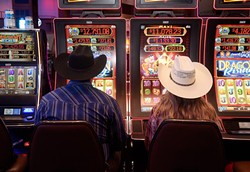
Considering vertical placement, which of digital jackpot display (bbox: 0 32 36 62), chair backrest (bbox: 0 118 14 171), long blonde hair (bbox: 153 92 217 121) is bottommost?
chair backrest (bbox: 0 118 14 171)

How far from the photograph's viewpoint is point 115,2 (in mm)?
3373

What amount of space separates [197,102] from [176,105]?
16 cm

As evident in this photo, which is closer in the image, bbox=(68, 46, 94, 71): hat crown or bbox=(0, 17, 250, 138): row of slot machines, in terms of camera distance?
bbox=(68, 46, 94, 71): hat crown

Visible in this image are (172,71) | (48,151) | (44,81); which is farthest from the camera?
(44,81)

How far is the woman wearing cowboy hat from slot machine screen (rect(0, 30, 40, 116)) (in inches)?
57.1

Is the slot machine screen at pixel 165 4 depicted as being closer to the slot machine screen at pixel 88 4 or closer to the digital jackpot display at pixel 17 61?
the slot machine screen at pixel 88 4

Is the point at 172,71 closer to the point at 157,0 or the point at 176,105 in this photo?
the point at 176,105

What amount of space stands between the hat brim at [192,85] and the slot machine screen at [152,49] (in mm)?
566

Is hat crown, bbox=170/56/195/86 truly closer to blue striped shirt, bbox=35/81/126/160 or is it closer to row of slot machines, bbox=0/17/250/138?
blue striped shirt, bbox=35/81/126/160

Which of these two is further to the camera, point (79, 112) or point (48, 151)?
point (79, 112)

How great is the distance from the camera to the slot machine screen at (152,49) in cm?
336

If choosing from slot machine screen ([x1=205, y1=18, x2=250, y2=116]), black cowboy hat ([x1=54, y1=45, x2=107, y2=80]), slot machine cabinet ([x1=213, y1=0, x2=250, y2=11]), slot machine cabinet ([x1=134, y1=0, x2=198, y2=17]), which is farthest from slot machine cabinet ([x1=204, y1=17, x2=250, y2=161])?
black cowboy hat ([x1=54, y1=45, x2=107, y2=80])

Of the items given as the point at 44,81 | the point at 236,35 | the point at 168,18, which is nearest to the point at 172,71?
the point at 168,18

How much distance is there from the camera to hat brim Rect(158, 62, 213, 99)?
2592mm
